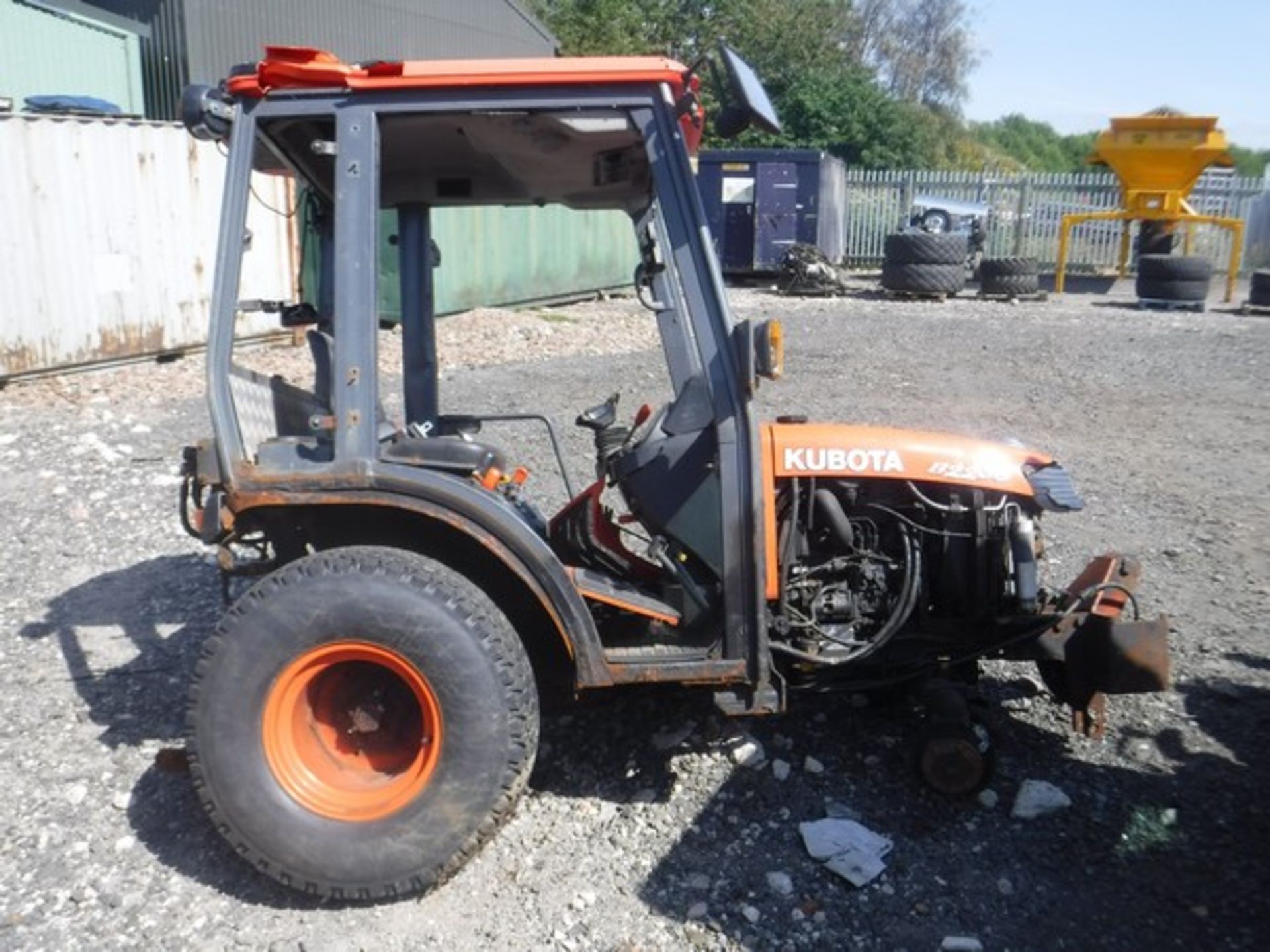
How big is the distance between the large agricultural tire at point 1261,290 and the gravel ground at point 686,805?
37.9 feet

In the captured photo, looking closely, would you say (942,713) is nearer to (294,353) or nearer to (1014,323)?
(294,353)

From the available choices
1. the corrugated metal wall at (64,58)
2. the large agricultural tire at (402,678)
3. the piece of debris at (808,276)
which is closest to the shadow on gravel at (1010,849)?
the large agricultural tire at (402,678)

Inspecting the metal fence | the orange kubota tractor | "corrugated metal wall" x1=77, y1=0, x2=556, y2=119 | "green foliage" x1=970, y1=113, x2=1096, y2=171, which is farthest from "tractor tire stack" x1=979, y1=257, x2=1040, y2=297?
"green foliage" x1=970, y1=113, x2=1096, y2=171

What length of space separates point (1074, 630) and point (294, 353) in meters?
8.63

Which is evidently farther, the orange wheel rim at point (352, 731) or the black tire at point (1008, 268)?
the black tire at point (1008, 268)

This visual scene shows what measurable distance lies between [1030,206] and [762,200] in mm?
6348

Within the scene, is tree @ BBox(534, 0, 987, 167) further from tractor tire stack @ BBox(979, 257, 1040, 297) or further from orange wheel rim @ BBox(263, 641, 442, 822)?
orange wheel rim @ BBox(263, 641, 442, 822)

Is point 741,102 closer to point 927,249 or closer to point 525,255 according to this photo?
point 525,255

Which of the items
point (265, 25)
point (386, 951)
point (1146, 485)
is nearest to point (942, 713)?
point (386, 951)

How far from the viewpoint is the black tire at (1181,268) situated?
16859 mm

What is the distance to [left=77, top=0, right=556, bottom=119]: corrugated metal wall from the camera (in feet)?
59.1

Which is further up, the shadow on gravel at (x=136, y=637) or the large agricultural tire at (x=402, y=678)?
the large agricultural tire at (x=402, y=678)

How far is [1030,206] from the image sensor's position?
77.8 ft

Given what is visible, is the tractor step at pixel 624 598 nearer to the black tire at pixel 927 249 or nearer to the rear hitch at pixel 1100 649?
the rear hitch at pixel 1100 649
